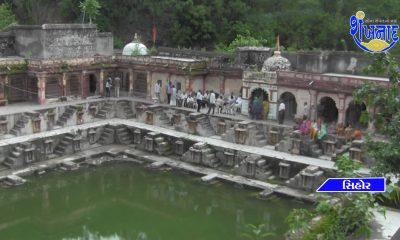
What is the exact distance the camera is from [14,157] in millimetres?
21797

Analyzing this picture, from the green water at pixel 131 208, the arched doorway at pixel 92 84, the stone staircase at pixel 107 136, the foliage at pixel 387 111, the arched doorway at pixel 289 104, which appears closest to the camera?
the foliage at pixel 387 111

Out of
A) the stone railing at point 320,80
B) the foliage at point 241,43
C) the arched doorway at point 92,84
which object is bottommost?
the arched doorway at point 92,84

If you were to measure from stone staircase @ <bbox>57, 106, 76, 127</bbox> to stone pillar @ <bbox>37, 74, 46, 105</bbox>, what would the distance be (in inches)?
84.2

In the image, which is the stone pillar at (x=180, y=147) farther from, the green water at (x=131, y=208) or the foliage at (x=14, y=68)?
the foliage at (x=14, y=68)

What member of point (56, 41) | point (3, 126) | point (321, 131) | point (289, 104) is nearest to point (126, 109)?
point (56, 41)

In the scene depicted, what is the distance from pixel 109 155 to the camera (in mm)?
24359

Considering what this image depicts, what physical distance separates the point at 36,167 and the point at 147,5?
24723 millimetres

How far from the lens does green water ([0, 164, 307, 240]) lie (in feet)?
55.9

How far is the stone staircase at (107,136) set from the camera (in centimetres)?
2572

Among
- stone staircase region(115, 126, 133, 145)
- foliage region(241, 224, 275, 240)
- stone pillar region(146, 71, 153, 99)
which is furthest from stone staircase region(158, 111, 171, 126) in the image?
→ foliage region(241, 224, 275, 240)

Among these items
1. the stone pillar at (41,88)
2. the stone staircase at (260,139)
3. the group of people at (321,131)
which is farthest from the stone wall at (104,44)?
the group of people at (321,131)

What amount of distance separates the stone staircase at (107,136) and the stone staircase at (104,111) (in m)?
1.82

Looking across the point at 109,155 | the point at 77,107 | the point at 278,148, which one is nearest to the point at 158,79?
the point at 77,107

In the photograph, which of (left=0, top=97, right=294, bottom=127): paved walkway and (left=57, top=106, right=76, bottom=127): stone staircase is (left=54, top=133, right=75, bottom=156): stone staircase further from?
(left=0, top=97, right=294, bottom=127): paved walkway
